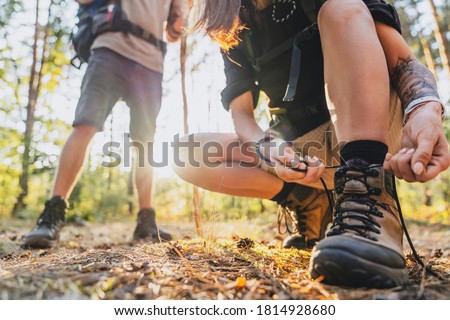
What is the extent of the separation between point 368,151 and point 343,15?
1.81ft

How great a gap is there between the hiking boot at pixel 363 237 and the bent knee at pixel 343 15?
0.56 meters

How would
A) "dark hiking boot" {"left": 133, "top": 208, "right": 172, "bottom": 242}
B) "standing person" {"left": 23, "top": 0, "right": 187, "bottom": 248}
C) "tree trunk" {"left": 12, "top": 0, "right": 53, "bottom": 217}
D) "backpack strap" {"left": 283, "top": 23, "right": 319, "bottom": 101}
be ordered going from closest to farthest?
1. "backpack strap" {"left": 283, "top": 23, "right": 319, "bottom": 101}
2. "standing person" {"left": 23, "top": 0, "right": 187, "bottom": 248}
3. "dark hiking boot" {"left": 133, "top": 208, "right": 172, "bottom": 242}
4. "tree trunk" {"left": 12, "top": 0, "right": 53, "bottom": 217}

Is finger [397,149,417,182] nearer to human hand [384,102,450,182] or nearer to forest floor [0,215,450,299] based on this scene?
human hand [384,102,450,182]

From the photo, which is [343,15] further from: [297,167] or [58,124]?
[58,124]

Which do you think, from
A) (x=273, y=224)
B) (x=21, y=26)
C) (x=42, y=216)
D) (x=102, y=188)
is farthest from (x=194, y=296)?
(x=21, y=26)

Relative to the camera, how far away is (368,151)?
121cm

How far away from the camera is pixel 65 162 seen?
101 inches

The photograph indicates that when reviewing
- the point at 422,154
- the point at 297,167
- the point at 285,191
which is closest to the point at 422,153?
the point at 422,154

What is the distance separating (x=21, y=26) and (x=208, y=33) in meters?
8.16

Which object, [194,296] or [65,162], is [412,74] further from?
[65,162]

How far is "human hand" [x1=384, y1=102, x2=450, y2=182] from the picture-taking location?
3.40 feet

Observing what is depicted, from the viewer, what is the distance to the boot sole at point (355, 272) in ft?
3.27

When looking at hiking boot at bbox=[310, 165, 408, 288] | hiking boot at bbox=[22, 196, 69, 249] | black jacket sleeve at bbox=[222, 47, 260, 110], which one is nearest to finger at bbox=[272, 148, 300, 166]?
hiking boot at bbox=[310, 165, 408, 288]

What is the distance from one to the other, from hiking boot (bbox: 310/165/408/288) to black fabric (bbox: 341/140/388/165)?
1.3 inches
